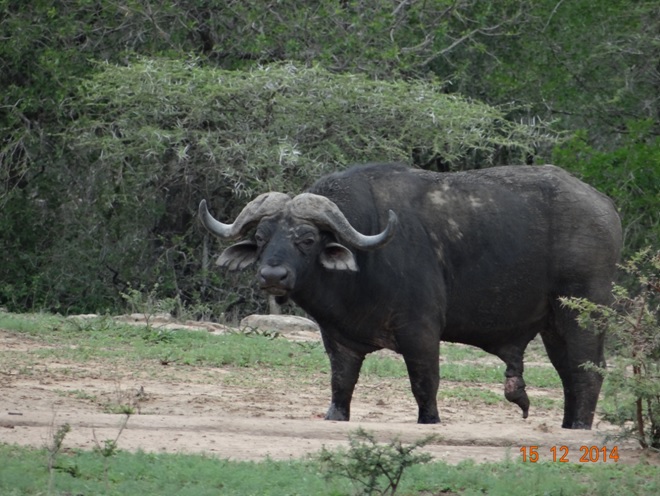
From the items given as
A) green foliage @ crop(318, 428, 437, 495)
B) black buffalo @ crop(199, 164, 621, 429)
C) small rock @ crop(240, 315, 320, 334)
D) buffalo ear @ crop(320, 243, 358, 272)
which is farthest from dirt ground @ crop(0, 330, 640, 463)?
small rock @ crop(240, 315, 320, 334)

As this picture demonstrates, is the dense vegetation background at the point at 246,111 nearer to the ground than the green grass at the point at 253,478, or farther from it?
farther from it

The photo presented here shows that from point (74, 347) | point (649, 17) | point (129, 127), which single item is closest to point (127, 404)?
point (74, 347)

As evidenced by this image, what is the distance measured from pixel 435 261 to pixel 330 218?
0.95 meters

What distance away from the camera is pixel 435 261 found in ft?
34.0

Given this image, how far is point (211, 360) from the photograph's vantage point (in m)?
13.8

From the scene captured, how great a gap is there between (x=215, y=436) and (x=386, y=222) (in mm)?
2478

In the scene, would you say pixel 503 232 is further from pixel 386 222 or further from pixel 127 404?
pixel 127 404

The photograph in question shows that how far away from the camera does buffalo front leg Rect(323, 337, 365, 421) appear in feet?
34.4

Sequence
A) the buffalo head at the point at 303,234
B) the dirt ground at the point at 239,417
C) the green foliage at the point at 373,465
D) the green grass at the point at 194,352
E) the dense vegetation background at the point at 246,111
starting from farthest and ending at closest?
1. the dense vegetation background at the point at 246,111
2. the green grass at the point at 194,352
3. the buffalo head at the point at 303,234
4. the dirt ground at the point at 239,417
5. the green foliage at the point at 373,465

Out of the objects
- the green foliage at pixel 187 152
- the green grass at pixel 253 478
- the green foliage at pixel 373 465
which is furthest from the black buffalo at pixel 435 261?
the green foliage at pixel 187 152

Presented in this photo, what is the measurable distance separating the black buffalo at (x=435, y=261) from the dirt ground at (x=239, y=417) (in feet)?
1.69

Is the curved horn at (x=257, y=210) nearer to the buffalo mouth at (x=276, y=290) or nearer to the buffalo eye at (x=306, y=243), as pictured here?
the buffalo eye at (x=306, y=243)

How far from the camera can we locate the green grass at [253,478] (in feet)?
23.0
